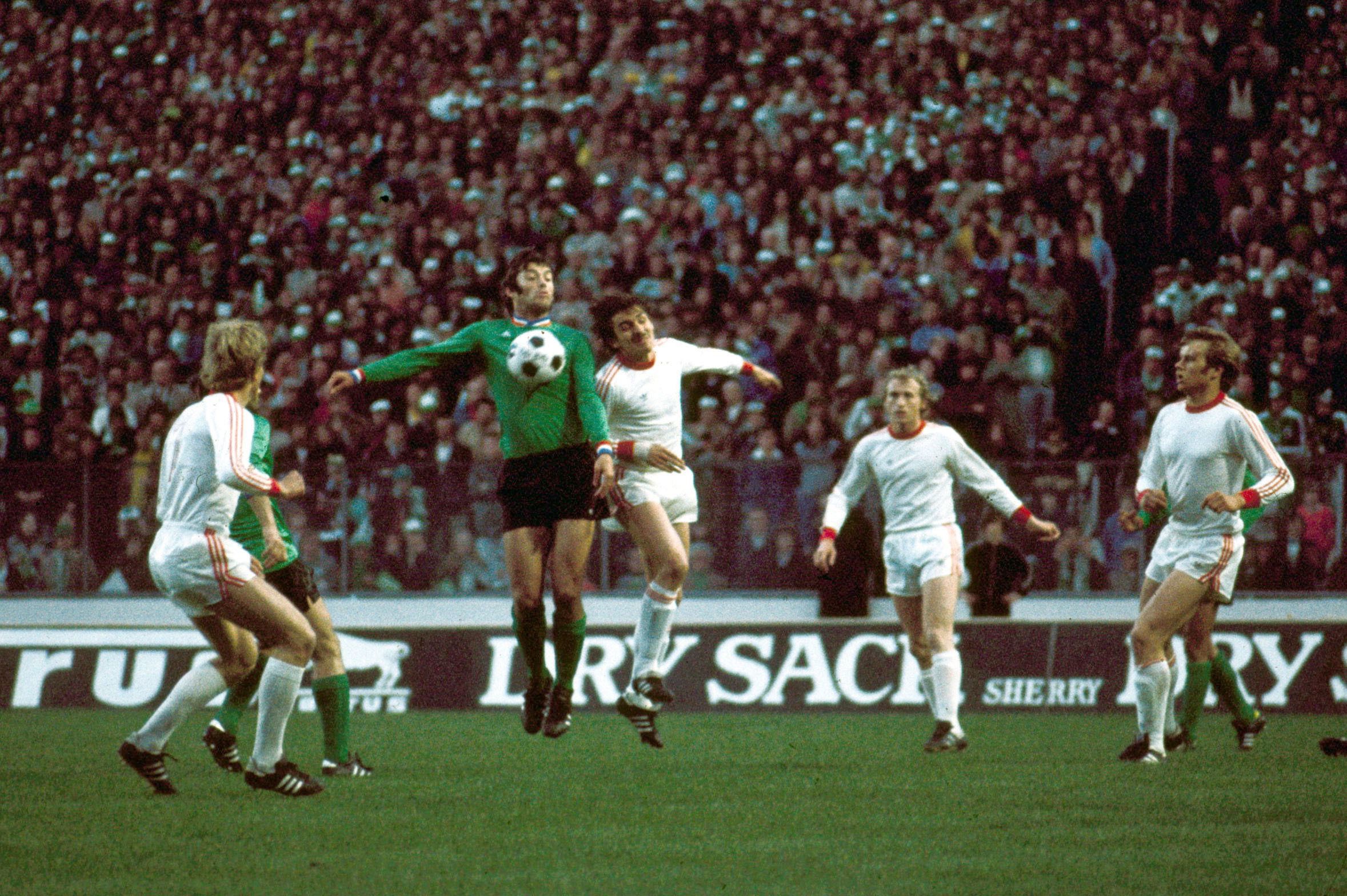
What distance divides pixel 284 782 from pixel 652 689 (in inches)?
102

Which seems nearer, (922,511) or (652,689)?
(652,689)

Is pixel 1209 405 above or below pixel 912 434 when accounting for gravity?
above

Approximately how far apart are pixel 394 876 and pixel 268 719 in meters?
2.04

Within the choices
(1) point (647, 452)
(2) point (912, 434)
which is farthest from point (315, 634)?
(2) point (912, 434)

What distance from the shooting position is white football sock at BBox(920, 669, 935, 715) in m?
9.88

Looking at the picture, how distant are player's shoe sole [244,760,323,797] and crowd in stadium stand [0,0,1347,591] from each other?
770 centimetres

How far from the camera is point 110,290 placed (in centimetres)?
1961

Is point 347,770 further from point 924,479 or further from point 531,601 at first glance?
point 924,479

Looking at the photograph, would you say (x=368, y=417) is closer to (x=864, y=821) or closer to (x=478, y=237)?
(x=478, y=237)

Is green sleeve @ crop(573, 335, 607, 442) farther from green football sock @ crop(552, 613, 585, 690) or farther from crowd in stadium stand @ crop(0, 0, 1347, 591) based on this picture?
crowd in stadium stand @ crop(0, 0, 1347, 591)

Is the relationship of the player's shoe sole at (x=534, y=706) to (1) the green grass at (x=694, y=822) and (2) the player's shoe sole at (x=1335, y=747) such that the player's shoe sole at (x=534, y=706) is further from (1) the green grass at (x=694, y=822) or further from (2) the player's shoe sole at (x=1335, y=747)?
(2) the player's shoe sole at (x=1335, y=747)

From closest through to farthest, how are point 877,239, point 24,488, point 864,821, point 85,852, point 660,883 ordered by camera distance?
point 660,883 → point 85,852 → point 864,821 → point 24,488 → point 877,239

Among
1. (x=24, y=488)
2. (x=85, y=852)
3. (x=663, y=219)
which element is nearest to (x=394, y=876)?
(x=85, y=852)

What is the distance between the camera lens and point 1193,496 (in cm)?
911
